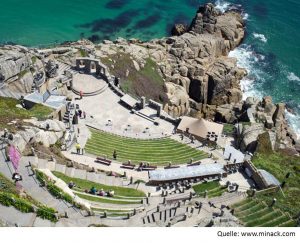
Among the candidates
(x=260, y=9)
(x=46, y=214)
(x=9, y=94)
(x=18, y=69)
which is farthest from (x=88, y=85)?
(x=260, y=9)

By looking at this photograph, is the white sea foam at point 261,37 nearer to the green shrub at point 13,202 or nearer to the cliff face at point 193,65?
the cliff face at point 193,65

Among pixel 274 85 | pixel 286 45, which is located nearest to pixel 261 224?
pixel 274 85

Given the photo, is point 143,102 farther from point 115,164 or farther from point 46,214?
point 46,214

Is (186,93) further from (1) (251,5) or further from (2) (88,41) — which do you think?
(1) (251,5)

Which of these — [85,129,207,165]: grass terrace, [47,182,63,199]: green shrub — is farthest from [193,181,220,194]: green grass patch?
[47,182,63,199]: green shrub

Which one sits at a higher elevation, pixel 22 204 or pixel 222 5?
pixel 222 5
